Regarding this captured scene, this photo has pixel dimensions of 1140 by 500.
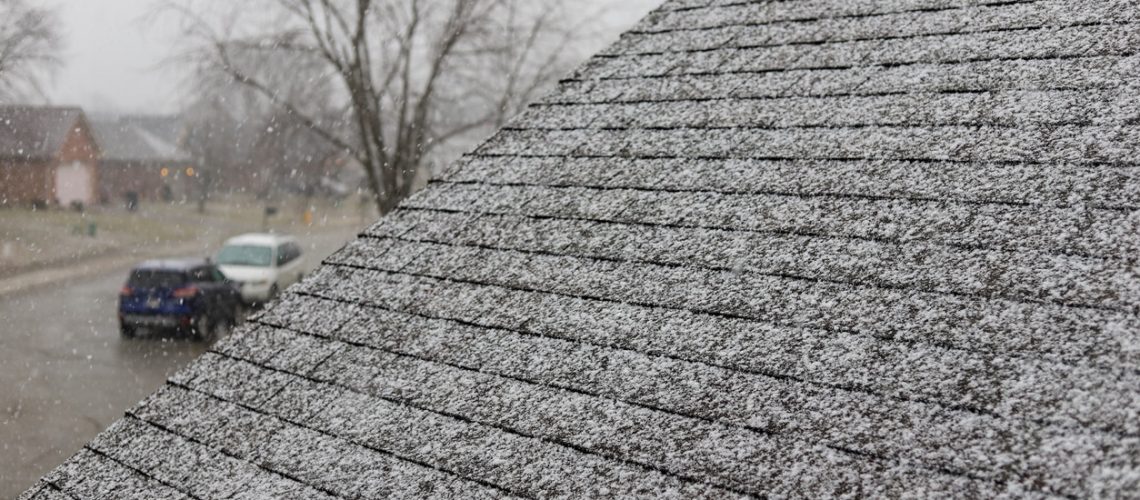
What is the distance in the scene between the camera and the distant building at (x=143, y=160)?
28.1m

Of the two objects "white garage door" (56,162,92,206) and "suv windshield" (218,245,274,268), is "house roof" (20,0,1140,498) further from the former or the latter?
"white garage door" (56,162,92,206)

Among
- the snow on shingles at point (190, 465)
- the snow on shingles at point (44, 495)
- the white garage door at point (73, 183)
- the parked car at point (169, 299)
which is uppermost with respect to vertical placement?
the snow on shingles at point (190, 465)

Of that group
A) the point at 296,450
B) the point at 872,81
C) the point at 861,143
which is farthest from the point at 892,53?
the point at 296,450

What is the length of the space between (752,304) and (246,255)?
611 inches

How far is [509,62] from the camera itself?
16844 mm

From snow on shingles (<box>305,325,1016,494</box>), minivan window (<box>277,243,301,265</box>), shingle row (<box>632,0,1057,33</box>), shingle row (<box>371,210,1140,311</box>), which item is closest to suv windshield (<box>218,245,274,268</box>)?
minivan window (<box>277,243,301,265</box>)

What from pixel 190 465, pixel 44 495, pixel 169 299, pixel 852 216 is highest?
pixel 852 216

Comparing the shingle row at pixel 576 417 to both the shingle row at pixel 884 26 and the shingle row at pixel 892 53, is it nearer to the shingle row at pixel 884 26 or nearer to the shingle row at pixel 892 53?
the shingle row at pixel 892 53

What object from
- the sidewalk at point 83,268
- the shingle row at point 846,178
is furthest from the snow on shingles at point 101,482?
the sidewalk at point 83,268

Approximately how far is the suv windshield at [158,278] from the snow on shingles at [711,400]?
11.8 m

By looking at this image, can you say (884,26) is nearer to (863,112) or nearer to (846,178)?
(863,112)

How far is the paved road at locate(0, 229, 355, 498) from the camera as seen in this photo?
30.7 feet

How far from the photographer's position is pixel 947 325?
209 cm

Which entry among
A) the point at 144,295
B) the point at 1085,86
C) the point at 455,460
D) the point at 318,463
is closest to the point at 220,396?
the point at 318,463
